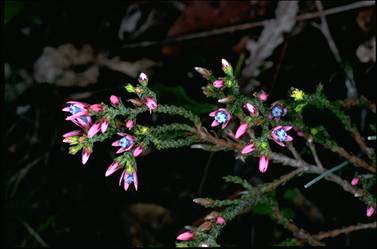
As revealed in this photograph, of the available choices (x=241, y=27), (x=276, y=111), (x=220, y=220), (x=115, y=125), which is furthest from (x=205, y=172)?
(x=115, y=125)

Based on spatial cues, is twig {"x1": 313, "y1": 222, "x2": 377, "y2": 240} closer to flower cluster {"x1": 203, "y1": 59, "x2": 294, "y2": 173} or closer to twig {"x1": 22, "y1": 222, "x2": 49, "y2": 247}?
flower cluster {"x1": 203, "y1": 59, "x2": 294, "y2": 173}

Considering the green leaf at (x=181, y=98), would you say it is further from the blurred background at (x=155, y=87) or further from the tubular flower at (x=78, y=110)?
the tubular flower at (x=78, y=110)

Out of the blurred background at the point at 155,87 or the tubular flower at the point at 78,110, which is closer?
the tubular flower at the point at 78,110

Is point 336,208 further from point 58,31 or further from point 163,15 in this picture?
point 58,31

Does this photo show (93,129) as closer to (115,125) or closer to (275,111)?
(115,125)

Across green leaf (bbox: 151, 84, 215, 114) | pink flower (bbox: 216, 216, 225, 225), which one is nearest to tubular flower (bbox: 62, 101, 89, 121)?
pink flower (bbox: 216, 216, 225, 225)

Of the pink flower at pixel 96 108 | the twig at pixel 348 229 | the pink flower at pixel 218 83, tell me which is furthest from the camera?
the twig at pixel 348 229

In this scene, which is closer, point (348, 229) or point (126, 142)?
point (126, 142)

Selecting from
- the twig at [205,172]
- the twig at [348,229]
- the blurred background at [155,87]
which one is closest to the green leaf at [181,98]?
the blurred background at [155,87]
